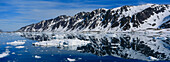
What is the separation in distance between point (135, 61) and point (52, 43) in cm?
3105

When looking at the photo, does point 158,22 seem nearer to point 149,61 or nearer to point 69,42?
point 69,42

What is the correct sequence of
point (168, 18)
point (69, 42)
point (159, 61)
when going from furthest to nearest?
1. point (168, 18)
2. point (69, 42)
3. point (159, 61)

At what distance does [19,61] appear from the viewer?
2444 cm

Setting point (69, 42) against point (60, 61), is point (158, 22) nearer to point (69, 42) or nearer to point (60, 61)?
point (69, 42)

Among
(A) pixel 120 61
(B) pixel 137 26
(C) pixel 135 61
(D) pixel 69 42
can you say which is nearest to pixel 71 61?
(A) pixel 120 61

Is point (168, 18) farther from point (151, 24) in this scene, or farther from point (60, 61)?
point (60, 61)

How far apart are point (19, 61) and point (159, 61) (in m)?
21.5

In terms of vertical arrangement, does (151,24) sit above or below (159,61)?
above

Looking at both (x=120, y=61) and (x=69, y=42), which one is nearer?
(x=120, y=61)

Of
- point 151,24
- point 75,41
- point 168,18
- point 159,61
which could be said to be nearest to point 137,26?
point 151,24

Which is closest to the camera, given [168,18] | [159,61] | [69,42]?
[159,61]

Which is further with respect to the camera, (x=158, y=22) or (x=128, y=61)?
(x=158, y=22)

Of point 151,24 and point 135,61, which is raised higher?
point 151,24

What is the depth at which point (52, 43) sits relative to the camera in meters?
49.3
